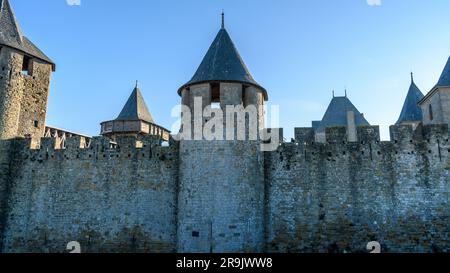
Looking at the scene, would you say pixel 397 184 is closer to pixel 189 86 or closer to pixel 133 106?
pixel 189 86

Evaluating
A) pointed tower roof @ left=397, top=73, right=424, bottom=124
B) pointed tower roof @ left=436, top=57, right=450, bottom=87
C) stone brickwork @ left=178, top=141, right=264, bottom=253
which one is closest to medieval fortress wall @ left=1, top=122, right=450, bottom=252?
stone brickwork @ left=178, top=141, right=264, bottom=253

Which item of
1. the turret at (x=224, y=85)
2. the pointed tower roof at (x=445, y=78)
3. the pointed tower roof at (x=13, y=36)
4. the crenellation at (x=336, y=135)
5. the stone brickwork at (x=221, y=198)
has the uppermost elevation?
the pointed tower roof at (x=13, y=36)

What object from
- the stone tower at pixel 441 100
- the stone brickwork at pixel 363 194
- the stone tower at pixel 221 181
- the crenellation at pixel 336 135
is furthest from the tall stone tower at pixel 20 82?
the stone tower at pixel 441 100

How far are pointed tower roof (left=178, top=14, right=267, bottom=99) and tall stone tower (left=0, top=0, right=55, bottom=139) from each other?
546 centimetres

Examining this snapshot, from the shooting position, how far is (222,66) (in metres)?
12.1

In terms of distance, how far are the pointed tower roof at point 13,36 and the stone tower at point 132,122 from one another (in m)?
6.11

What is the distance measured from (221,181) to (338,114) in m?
11.2

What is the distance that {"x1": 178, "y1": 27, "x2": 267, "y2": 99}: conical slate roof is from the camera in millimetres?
11852

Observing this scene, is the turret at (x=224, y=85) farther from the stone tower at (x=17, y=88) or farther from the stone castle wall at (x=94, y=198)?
the stone tower at (x=17, y=88)

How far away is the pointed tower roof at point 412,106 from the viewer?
835 inches

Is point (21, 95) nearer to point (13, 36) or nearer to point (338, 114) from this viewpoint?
point (13, 36)

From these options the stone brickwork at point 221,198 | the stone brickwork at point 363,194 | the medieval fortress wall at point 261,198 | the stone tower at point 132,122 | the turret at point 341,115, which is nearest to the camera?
the stone brickwork at point 221,198

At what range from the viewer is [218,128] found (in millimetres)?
11492

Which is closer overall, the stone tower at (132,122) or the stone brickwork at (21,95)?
the stone brickwork at (21,95)
